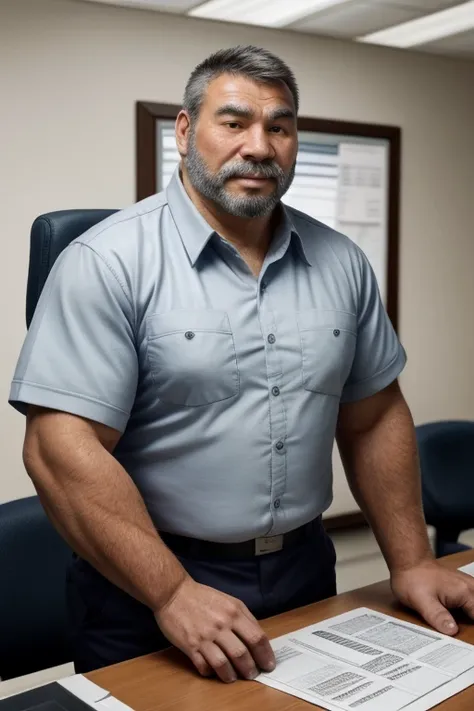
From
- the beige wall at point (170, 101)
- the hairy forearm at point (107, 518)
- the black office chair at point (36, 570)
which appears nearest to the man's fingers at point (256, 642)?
the hairy forearm at point (107, 518)

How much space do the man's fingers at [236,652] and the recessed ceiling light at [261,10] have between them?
9.43 feet

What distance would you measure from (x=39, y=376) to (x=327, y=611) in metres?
0.60

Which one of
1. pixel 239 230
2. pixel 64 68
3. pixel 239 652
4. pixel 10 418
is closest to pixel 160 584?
pixel 239 652

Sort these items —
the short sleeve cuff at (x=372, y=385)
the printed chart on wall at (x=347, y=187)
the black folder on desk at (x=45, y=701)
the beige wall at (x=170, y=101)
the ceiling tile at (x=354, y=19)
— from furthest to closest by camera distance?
1. the printed chart on wall at (x=347, y=187)
2. the ceiling tile at (x=354, y=19)
3. the beige wall at (x=170, y=101)
4. the short sleeve cuff at (x=372, y=385)
5. the black folder on desk at (x=45, y=701)

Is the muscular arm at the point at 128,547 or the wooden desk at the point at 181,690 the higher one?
the muscular arm at the point at 128,547

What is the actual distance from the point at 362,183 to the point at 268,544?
10.1 feet

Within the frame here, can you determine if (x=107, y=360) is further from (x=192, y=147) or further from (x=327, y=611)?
(x=327, y=611)

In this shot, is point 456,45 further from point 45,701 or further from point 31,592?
point 45,701

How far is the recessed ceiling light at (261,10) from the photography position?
3.45m

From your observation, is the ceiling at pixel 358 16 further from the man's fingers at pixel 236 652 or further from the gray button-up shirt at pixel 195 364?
the man's fingers at pixel 236 652

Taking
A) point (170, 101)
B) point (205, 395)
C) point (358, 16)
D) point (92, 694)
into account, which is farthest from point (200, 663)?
point (358, 16)

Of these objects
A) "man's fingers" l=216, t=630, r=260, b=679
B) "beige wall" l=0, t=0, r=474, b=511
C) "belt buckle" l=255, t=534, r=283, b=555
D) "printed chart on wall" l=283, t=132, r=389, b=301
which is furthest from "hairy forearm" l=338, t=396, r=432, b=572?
"printed chart on wall" l=283, t=132, r=389, b=301

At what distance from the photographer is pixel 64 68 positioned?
3.41m

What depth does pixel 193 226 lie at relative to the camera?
4.75 ft
